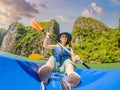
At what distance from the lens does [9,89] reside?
7.11ft

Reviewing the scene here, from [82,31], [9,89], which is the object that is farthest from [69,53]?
[82,31]

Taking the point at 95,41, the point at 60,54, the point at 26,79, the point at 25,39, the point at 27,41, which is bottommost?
the point at 26,79

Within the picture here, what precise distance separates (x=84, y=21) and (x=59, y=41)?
4815 cm

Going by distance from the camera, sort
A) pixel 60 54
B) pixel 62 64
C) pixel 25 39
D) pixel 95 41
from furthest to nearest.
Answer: pixel 25 39, pixel 95 41, pixel 60 54, pixel 62 64

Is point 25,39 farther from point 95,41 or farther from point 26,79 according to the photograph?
point 26,79

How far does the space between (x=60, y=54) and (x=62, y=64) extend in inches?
7.2

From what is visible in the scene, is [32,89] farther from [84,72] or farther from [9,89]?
[84,72]

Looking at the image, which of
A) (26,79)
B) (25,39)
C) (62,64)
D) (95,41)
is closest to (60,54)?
(62,64)

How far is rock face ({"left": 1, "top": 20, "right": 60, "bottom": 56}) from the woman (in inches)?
1819

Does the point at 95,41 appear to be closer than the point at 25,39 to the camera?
Yes

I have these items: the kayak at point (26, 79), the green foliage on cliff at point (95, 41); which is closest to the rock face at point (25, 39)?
the green foliage on cliff at point (95, 41)

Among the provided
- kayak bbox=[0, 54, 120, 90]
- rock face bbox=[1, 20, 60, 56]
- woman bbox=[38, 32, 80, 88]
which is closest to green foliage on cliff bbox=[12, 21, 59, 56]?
rock face bbox=[1, 20, 60, 56]

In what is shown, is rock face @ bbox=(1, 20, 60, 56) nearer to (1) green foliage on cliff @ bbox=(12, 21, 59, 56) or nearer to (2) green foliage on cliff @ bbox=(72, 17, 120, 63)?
(1) green foliage on cliff @ bbox=(12, 21, 59, 56)

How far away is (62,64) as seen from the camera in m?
3.40
